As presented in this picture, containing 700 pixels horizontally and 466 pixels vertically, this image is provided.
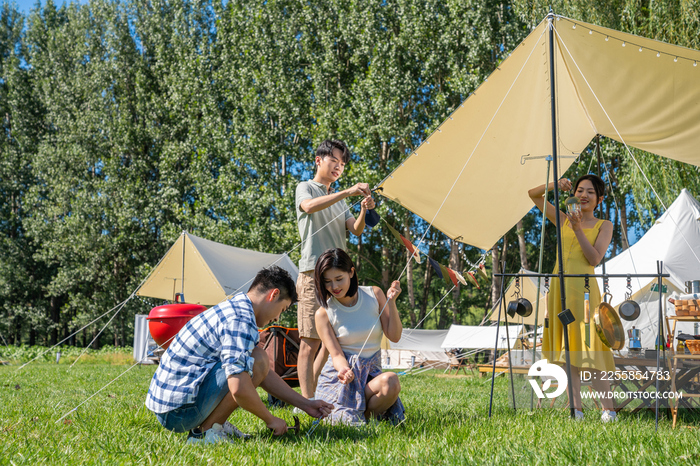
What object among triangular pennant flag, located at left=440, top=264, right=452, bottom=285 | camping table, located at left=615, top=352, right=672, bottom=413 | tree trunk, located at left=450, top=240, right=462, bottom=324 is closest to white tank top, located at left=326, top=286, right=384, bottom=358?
triangular pennant flag, located at left=440, top=264, right=452, bottom=285

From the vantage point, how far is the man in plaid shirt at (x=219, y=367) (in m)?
2.08

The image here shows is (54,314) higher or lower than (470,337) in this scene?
lower

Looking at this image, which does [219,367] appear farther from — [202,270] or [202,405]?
[202,270]

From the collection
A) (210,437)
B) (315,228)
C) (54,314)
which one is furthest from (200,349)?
(54,314)

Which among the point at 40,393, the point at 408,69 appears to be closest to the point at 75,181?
the point at 408,69

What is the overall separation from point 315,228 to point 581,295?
1.58 m

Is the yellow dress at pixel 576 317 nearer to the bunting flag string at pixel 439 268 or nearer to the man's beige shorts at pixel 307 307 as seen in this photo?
the bunting flag string at pixel 439 268

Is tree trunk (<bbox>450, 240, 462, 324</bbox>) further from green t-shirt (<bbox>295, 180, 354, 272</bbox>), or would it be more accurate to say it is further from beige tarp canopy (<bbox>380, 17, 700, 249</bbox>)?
green t-shirt (<bbox>295, 180, 354, 272</bbox>)

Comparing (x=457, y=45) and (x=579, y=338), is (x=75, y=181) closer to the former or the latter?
(x=457, y=45)

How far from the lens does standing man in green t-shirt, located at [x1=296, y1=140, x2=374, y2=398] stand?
322cm

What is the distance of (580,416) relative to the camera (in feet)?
8.79

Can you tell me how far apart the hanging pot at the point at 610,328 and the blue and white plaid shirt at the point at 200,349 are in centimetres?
172

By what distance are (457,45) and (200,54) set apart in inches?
326

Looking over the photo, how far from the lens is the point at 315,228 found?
11.3 ft
